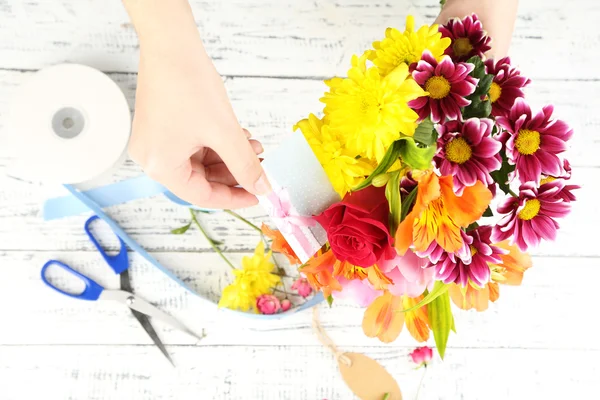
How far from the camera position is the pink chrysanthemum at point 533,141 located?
36 cm

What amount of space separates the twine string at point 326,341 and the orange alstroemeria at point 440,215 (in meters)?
0.38

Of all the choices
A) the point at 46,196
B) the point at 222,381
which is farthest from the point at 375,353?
the point at 46,196

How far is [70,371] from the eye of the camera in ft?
2.40

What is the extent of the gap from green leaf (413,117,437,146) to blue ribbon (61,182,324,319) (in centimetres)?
35

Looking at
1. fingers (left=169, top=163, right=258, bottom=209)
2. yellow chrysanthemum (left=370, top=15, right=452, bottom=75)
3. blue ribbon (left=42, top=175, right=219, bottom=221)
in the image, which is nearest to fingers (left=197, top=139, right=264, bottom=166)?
fingers (left=169, top=163, right=258, bottom=209)

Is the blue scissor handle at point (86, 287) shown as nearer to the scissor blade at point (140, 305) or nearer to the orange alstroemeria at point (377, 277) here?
the scissor blade at point (140, 305)

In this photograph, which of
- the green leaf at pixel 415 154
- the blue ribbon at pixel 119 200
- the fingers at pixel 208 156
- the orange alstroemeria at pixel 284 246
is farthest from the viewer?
the blue ribbon at pixel 119 200

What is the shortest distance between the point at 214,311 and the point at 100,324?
0.54 feet

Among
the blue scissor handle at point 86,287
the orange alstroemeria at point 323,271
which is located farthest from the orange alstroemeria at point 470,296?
the blue scissor handle at point 86,287

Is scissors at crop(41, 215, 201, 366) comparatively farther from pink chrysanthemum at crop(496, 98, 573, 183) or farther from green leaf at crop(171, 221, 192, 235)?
pink chrysanthemum at crop(496, 98, 573, 183)

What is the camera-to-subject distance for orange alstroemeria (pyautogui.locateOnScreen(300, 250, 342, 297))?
16.2 inches

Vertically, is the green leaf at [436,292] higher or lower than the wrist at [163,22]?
Answer: lower

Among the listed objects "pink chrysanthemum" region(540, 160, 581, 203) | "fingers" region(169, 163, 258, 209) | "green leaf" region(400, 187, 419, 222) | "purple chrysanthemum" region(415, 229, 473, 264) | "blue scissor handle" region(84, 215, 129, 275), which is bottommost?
"blue scissor handle" region(84, 215, 129, 275)

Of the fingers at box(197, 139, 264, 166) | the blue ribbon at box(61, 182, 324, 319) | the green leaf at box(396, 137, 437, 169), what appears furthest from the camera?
the blue ribbon at box(61, 182, 324, 319)
